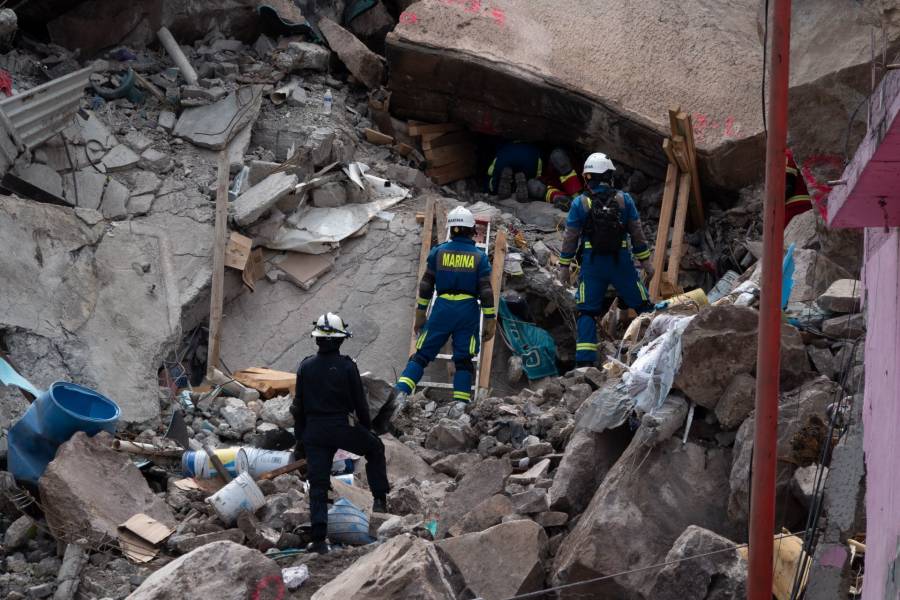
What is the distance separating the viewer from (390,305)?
1185 centimetres

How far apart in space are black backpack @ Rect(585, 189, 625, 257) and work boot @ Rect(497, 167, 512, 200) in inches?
141

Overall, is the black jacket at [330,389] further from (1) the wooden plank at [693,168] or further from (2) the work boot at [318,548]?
(1) the wooden plank at [693,168]

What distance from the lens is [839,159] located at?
364 inches

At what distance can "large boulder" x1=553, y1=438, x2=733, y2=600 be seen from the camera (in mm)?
6465

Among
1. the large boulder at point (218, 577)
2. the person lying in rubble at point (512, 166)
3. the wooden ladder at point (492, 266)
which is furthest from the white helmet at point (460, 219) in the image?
the large boulder at point (218, 577)

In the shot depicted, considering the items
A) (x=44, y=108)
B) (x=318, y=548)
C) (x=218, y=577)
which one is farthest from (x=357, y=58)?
(x=218, y=577)

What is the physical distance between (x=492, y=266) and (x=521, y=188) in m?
2.54

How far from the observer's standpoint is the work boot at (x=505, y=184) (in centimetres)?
1394

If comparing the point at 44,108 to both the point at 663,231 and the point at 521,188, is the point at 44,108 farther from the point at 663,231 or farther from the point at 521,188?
the point at 663,231

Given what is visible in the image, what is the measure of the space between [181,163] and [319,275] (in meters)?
1.98

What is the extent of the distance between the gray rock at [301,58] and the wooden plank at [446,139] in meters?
1.64

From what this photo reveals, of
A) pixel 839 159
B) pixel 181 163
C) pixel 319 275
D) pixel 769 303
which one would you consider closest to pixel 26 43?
pixel 181 163

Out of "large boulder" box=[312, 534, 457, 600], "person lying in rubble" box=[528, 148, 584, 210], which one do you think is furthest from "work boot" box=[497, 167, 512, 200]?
"large boulder" box=[312, 534, 457, 600]

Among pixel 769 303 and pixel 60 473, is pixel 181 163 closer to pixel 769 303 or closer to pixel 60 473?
pixel 60 473
